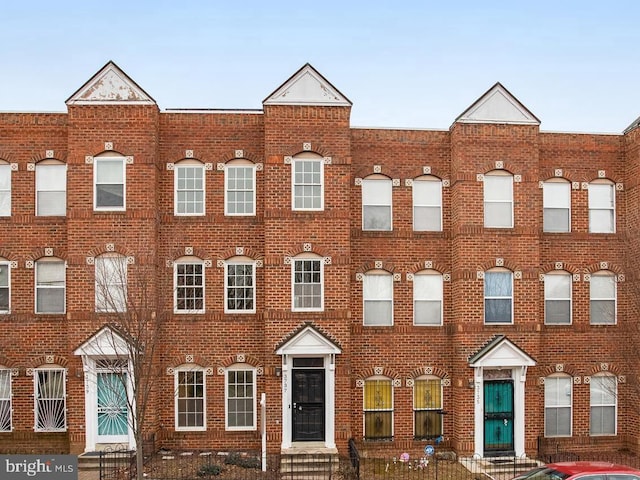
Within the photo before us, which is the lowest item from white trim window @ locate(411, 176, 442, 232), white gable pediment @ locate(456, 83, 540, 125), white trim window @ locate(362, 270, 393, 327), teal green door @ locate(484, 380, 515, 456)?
teal green door @ locate(484, 380, 515, 456)

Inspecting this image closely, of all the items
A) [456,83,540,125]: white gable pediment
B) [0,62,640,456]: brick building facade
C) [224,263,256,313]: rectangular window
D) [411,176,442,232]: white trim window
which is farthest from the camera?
[411,176,442,232]: white trim window

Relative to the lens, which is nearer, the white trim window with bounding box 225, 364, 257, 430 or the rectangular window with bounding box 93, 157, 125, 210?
the rectangular window with bounding box 93, 157, 125, 210

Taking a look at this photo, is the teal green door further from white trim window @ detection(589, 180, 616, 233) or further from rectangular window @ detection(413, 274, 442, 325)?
white trim window @ detection(589, 180, 616, 233)

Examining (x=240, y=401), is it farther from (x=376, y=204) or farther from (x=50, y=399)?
(x=376, y=204)

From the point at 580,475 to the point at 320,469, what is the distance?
6.82m

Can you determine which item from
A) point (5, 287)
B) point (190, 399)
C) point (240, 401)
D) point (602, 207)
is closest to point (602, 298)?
point (602, 207)

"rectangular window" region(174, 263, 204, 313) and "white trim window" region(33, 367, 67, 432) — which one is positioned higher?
"rectangular window" region(174, 263, 204, 313)

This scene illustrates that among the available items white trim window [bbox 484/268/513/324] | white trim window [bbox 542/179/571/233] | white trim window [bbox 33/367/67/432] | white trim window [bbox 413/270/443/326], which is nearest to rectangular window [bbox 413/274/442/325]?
white trim window [bbox 413/270/443/326]

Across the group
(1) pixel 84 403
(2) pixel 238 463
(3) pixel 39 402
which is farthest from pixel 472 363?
(3) pixel 39 402

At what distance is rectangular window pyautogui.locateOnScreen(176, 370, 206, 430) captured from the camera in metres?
18.5

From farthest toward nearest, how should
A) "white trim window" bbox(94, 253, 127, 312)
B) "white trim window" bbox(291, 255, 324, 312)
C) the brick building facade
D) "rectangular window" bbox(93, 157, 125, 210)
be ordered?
1. "white trim window" bbox(291, 255, 324, 312)
2. "rectangular window" bbox(93, 157, 125, 210)
3. the brick building facade
4. "white trim window" bbox(94, 253, 127, 312)

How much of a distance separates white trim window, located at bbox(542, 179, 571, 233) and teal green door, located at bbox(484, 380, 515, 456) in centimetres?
502

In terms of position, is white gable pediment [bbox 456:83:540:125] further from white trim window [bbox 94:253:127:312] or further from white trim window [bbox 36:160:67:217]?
white trim window [bbox 36:160:67:217]

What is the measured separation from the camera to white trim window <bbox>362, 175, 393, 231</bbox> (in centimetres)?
1934
